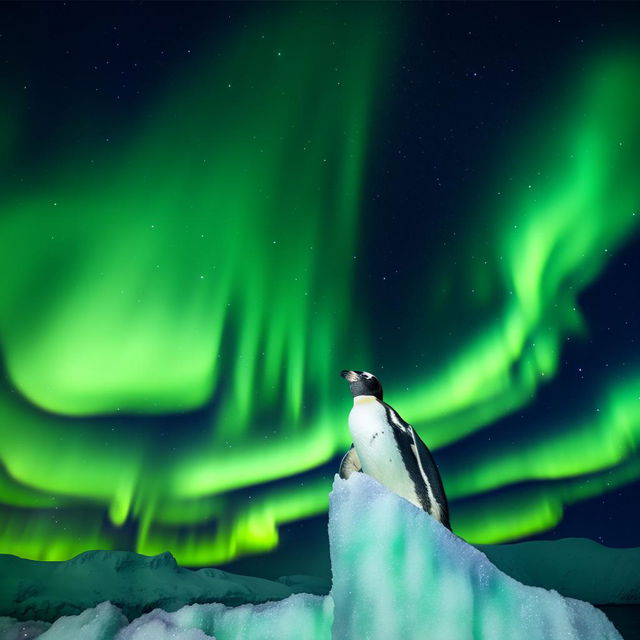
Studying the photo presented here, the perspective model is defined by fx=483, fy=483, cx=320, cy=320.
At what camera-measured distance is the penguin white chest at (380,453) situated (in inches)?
171

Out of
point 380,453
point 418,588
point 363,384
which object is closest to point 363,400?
point 363,384

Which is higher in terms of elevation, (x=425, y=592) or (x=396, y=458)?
(x=396, y=458)

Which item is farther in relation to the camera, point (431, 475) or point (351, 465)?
point (351, 465)

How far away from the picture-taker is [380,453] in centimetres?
436

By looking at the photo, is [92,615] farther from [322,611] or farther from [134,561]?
[134,561]

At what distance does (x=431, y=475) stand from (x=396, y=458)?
0.45 meters

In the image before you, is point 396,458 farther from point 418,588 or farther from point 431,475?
point 418,588

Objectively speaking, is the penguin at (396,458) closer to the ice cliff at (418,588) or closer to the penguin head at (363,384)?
the penguin head at (363,384)

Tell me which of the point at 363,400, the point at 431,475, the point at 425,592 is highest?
the point at 363,400

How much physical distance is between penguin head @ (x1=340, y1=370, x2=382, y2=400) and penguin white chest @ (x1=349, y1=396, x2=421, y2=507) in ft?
1.24

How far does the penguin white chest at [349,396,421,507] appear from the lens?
14.3 feet

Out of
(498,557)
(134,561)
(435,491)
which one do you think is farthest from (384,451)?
(498,557)

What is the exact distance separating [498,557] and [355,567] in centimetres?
9944

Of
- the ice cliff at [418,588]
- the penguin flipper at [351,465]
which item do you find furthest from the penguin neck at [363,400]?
the ice cliff at [418,588]
